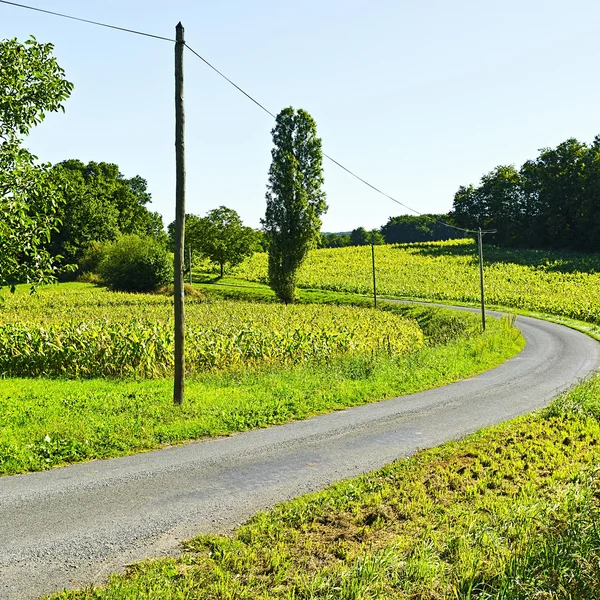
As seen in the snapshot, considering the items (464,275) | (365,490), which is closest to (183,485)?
(365,490)

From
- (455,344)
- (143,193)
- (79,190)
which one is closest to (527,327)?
(455,344)

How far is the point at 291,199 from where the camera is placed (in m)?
44.8

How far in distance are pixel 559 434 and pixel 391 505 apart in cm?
525

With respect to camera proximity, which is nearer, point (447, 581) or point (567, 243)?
point (447, 581)

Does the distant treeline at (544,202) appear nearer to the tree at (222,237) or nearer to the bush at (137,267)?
the tree at (222,237)

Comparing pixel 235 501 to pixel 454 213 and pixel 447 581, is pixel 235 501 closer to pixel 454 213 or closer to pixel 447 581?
pixel 447 581

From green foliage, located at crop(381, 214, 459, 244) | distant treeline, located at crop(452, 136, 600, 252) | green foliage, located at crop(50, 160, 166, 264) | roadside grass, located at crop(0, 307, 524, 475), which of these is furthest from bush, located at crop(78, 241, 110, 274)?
green foliage, located at crop(381, 214, 459, 244)

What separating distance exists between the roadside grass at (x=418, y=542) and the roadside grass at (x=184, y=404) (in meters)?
4.36

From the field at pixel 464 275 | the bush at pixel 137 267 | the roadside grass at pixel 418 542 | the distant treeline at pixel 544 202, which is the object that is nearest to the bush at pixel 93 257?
the bush at pixel 137 267

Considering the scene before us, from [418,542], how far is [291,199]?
39.9 metres

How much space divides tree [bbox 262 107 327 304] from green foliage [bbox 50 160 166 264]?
20.5 m

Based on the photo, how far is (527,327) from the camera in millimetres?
35438

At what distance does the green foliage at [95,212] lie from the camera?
221ft

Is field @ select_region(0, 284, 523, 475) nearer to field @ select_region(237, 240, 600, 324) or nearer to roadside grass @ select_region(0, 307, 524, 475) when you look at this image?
roadside grass @ select_region(0, 307, 524, 475)
